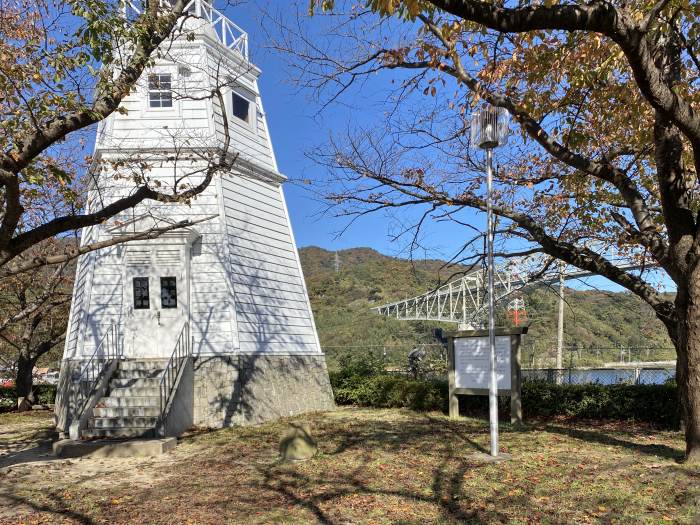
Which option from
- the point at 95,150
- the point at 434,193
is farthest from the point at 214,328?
the point at 434,193

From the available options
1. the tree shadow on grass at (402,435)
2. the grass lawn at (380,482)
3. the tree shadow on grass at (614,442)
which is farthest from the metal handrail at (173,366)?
the tree shadow on grass at (614,442)

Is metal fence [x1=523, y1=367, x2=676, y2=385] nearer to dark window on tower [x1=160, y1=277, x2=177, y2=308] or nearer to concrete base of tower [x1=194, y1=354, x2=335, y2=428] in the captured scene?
concrete base of tower [x1=194, y1=354, x2=335, y2=428]

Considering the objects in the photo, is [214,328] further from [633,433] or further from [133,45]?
[633,433]

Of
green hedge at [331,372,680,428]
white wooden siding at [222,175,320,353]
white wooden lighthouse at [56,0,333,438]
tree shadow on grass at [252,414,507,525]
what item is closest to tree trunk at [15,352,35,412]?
white wooden lighthouse at [56,0,333,438]

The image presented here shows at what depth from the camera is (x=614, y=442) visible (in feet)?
30.4

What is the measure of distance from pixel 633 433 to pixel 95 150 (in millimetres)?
14696

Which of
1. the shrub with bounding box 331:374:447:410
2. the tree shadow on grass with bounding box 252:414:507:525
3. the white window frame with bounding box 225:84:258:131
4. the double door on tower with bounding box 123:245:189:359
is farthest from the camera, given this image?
the white window frame with bounding box 225:84:258:131

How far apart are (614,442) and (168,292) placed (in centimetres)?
1049

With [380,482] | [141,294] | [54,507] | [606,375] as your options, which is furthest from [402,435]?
[606,375]

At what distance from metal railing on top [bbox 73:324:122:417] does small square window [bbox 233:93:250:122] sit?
738cm

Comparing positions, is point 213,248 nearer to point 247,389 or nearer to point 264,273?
point 264,273

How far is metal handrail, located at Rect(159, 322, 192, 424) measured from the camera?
1101cm

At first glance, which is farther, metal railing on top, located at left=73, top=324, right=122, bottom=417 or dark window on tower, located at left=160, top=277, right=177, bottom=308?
dark window on tower, located at left=160, top=277, right=177, bottom=308

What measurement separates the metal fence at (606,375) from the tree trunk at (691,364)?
23.1 feet
